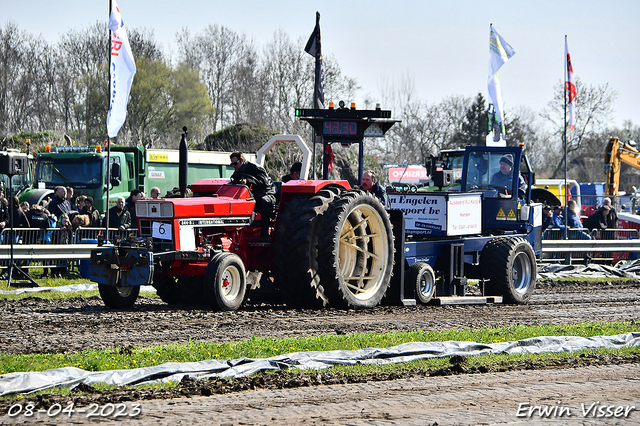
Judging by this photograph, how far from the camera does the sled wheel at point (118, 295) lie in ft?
32.8

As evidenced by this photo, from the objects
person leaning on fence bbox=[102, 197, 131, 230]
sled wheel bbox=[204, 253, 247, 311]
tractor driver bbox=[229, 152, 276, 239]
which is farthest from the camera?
person leaning on fence bbox=[102, 197, 131, 230]

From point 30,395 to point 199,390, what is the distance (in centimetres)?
112

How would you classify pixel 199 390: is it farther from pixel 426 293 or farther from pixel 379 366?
pixel 426 293

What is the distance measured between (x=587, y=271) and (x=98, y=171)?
1201 cm

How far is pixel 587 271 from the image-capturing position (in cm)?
1792

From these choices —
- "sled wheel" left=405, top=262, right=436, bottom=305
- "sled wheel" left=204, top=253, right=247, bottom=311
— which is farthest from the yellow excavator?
"sled wheel" left=204, top=253, right=247, bottom=311

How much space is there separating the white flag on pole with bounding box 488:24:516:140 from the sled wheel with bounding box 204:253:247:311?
12.3 metres

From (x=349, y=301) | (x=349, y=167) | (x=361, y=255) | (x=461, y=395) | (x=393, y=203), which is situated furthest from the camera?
(x=349, y=167)

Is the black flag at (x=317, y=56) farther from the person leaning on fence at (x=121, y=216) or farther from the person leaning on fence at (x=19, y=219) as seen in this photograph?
the person leaning on fence at (x=19, y=219)

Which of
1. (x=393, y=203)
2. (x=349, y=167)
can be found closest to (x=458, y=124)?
(x=349, y=167)

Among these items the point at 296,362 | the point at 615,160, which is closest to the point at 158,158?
the point at 296,362

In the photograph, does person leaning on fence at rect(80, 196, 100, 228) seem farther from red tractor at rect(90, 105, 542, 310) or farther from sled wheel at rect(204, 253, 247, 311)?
sled wheel at rect(204, 253, 247, 311)

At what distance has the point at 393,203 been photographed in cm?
1280

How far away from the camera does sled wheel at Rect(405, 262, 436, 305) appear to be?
11406 mm
